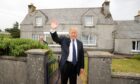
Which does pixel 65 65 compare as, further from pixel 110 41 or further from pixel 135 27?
pixel 135 27

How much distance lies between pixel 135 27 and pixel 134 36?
3243 mm

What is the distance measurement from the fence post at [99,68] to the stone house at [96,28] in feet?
74.4

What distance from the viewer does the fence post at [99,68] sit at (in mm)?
5059

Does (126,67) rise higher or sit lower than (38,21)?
lower

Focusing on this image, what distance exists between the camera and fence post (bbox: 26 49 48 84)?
17.6 feet

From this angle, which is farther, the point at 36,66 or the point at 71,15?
the point at 71,15

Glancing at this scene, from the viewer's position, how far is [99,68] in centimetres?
509

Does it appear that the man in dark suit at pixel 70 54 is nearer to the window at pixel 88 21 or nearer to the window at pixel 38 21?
the window at pixel 88 21

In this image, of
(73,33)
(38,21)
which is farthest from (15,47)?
(38,21)

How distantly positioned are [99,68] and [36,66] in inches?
78.2

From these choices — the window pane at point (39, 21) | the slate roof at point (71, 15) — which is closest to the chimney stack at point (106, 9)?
the slate roof at point (71, 15)

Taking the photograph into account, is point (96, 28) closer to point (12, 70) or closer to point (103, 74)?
point (12, 70)

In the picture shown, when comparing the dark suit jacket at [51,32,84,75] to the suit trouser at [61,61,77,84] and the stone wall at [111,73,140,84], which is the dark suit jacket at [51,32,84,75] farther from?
the stone wall at [111,73,140,84]

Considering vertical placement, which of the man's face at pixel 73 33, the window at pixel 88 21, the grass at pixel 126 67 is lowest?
the grass at pixel 126 67
